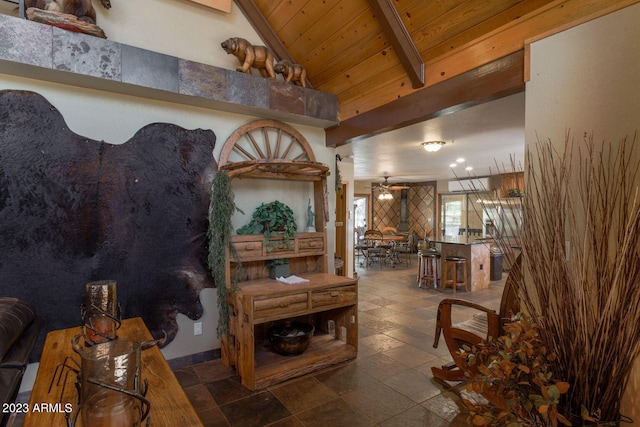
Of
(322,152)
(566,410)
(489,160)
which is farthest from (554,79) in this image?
(489,160)

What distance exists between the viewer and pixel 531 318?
1.42 meters

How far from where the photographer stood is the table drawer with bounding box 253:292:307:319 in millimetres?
2533

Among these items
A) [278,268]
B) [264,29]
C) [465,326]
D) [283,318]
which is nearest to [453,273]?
[465,326]

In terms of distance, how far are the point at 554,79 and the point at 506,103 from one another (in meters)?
1.38

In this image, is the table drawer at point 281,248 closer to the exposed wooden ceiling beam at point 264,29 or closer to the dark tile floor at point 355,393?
the dark tile floor at point 355,393

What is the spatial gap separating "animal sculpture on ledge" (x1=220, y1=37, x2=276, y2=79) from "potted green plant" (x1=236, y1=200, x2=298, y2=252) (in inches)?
48.2

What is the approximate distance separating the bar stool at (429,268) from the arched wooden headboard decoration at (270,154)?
3.36 metres

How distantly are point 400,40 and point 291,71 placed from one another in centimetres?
108

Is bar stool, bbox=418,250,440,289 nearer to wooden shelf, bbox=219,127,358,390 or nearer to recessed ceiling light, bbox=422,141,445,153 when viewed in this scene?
recessed ceiling light, bbox=422,141,445,153

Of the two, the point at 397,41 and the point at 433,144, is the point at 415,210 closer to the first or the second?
the point at 433,144

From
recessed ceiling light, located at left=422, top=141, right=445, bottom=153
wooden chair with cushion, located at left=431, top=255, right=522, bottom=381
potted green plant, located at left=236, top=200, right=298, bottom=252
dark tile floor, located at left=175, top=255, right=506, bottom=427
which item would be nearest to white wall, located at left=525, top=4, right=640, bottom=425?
wooden chair with cushion, located at left=431, top=255, right=522, bottom=381

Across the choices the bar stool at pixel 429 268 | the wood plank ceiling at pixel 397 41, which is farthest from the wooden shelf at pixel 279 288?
the bar stool at pixel 429 268

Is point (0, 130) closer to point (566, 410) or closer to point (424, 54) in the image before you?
point (424, 54)

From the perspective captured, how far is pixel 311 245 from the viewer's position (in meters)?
3.20
